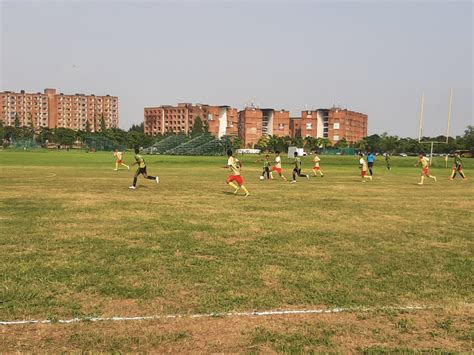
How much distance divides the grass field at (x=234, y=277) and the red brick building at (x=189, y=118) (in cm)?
16626

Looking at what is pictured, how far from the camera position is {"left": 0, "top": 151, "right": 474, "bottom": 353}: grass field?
503cm

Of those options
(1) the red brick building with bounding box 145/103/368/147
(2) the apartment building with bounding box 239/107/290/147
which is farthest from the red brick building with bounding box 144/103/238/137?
(2) the apartment building with bounding box 239/107/290/147

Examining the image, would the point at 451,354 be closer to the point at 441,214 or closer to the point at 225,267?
the point at 225,267

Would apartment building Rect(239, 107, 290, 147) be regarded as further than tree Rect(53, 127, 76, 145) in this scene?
Yes

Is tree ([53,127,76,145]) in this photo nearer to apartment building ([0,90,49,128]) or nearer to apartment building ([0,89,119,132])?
apartment building ([0,89,119,132])

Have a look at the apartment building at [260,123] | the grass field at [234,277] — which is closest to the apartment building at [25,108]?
the apartment building at [260,123]

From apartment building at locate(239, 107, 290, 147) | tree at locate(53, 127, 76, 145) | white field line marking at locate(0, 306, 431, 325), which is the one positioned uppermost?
apartment building at locate(239, 107, 290, 147)

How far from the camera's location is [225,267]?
7645mm

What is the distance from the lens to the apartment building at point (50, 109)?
612 feet

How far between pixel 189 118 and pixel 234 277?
611 ft

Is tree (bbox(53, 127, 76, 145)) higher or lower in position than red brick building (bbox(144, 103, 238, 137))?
lower

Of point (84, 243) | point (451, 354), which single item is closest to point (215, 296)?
point (451, 354)

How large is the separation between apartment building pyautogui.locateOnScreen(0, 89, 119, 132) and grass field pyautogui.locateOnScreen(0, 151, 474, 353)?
18120 centimetres

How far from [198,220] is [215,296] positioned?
6.02 metres
